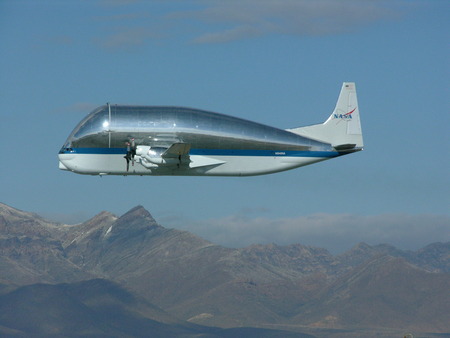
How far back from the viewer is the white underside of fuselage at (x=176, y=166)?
12612 centimetres

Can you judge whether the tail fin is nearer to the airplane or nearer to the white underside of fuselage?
the airplane

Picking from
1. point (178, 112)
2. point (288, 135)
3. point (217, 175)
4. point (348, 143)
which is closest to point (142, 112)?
point (178, 112)

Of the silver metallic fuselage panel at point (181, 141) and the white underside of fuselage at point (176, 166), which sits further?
the white underside of fuselage at point (176, 166)

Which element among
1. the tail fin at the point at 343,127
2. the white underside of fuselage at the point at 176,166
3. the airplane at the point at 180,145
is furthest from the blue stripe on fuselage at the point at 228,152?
the tail fin at the point at 343,127

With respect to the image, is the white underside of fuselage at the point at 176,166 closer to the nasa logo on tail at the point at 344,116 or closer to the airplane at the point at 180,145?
the airplane at the point at 180,145

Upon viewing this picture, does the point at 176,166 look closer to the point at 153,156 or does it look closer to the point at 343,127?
the point at 153,156

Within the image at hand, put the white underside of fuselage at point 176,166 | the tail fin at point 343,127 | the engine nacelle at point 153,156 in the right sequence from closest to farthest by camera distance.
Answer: the engine nacelle at point 153,156 → the white underside of fuselage at point 176,166 → the tail fin at point 343,127

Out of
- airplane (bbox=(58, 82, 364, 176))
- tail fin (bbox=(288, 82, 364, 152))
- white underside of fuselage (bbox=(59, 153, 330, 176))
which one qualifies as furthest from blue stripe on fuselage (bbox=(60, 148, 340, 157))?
tail fin (bbox=(288, 82, 364, 152))

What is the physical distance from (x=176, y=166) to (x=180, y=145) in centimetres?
446

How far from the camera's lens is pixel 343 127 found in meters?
136

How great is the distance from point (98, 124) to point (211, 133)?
50.3 ft

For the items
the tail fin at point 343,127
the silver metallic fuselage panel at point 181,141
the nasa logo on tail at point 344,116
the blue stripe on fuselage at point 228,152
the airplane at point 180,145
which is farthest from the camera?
the nasa logo on tail at point 344,116

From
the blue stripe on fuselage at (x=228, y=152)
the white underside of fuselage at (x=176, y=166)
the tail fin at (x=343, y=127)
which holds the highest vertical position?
the tail fin at (x=343, y=127)

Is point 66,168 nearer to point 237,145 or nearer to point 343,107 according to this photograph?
point 237,145
